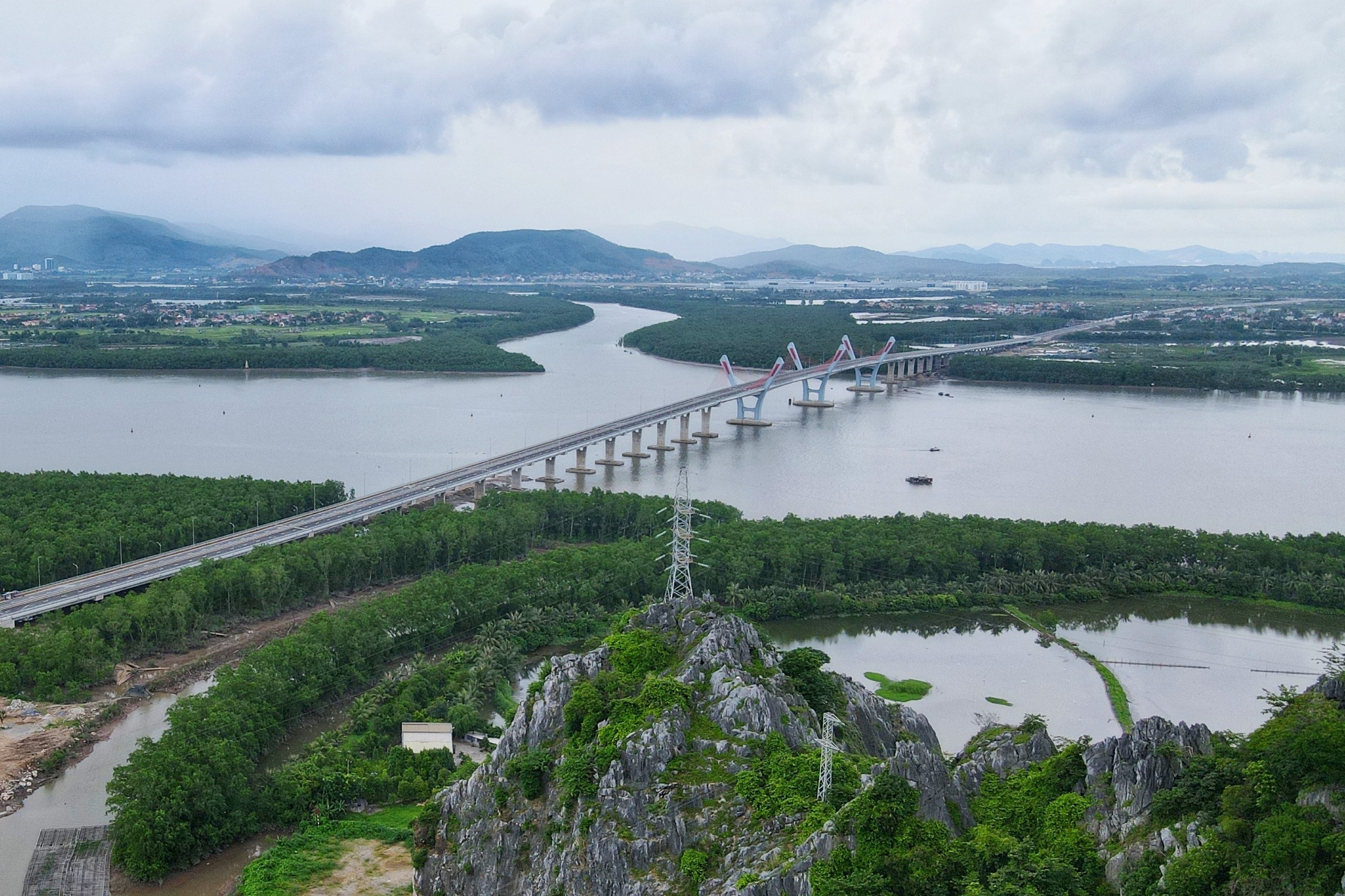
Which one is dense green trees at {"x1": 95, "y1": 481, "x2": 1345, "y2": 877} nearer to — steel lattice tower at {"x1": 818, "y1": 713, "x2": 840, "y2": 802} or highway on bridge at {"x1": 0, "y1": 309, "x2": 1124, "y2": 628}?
steel lattice tower at {"x1": 818, "y1": 713, "x2": 840, "y2": 802}

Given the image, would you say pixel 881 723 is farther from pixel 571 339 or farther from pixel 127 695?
pixel 571 339

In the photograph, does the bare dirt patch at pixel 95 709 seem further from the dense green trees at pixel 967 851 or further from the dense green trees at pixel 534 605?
the dense green trees at pixel 967 851

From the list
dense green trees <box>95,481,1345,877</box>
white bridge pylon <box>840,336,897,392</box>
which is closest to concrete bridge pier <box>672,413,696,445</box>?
dense green trees <box>95,481,1345,877</box>

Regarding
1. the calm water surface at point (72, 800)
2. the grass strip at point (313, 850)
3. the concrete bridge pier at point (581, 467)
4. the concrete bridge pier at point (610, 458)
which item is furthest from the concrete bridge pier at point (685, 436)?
the grass strip at point (313, 850)

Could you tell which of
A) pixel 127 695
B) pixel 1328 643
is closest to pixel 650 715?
pixel 127 695

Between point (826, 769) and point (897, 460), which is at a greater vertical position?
point (826, 769)

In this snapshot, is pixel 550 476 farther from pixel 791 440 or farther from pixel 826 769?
pixel 826 769

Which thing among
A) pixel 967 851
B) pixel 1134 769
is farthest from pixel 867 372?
pixel 967 851
